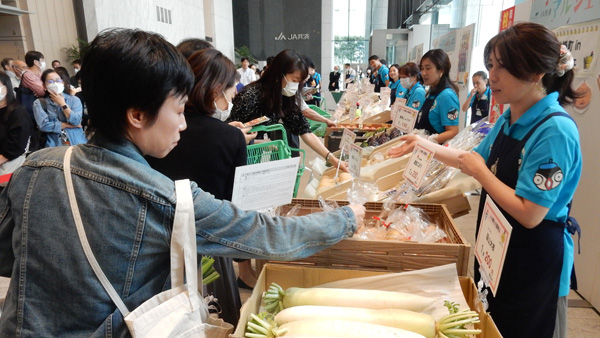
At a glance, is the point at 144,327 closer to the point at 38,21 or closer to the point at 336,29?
the point at 38,21

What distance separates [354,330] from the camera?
1.05 meters

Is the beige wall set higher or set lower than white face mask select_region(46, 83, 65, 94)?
higher

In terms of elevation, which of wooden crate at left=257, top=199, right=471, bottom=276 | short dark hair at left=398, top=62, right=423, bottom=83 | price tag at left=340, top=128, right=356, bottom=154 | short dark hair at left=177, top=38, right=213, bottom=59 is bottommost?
wooden crate at left=257, top=199, right=471, bottom=276

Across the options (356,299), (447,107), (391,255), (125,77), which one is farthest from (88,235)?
(447,107)

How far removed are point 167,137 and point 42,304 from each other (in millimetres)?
458

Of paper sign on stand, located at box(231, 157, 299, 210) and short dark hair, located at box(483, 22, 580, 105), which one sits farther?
paper sign on stand, located at box(231, 157, 299, 210)

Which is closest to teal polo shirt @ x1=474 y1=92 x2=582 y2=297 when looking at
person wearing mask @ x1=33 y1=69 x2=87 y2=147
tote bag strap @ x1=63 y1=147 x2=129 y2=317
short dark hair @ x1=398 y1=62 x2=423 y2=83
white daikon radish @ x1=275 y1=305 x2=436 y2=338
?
white daikon radish @ x1=275 y1=305 x2=436 y2=338

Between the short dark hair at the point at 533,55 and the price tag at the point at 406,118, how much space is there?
158 cm

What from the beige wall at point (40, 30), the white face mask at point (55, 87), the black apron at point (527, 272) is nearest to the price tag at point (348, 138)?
the black apron at point (527, 272)

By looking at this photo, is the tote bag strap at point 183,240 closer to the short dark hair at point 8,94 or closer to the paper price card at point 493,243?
the paper price card at point 493,243

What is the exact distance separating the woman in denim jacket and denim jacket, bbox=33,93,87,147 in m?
4.10

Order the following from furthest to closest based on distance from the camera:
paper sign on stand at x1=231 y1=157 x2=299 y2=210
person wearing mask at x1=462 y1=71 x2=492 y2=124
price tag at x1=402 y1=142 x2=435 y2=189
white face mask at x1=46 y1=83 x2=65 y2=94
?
person wearing mask at x1=462 y1=71 x2=492 y2=124
white face mask at x1=46 y1=83 x2=65 y2=94
price tag at x1=402 y1=142 x2=435 y2=189
paper sign on stand at x1=231 y1=157 x2=299 y2=210

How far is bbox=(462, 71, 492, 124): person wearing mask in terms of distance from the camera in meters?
4.77

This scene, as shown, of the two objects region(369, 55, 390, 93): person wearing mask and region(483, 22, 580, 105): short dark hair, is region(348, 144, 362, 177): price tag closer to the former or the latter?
region(483, 22, 580, 105): short dark hair
